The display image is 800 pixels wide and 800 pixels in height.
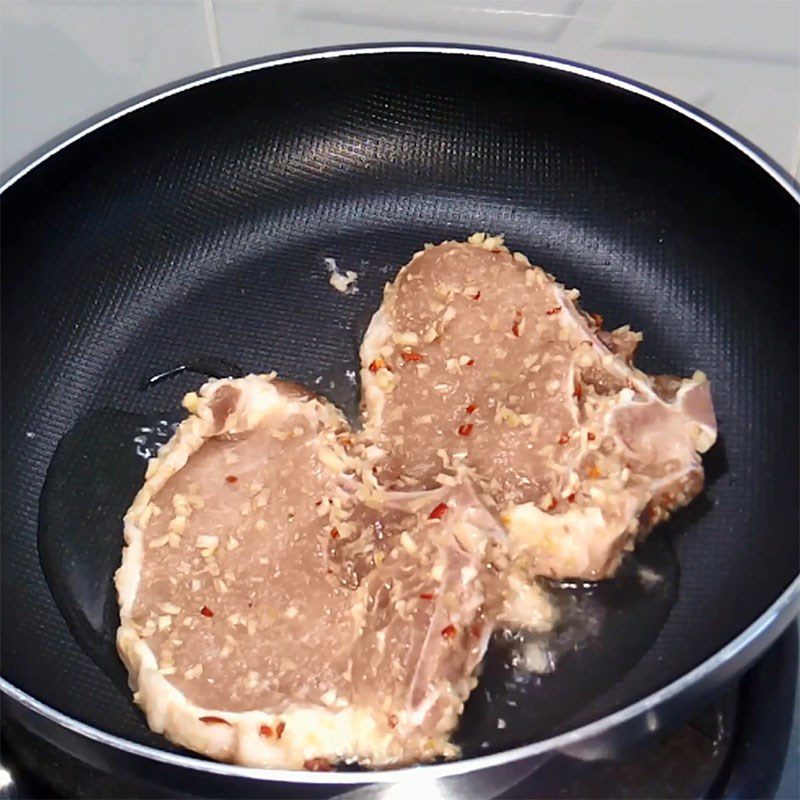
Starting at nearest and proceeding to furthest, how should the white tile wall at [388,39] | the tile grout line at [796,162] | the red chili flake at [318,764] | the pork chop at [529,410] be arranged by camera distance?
the red chili flake at [318,764], the pork chop at [529,410], the white tile wall at [388,39], the tile grout line at [796,162]

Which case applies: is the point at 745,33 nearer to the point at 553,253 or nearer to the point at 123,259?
the point at 553,253

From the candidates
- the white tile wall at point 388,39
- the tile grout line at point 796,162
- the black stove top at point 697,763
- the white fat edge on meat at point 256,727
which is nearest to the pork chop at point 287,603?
the white fat edge on meat at point 256,727

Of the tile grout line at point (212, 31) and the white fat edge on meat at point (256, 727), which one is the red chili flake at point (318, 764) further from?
the tile grout line at point (212, 31)

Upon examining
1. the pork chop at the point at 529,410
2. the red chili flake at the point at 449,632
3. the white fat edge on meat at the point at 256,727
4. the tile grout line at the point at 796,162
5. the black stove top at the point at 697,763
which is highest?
the tile grout line at the point at 796,162

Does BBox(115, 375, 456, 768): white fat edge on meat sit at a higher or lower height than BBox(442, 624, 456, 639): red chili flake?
lower

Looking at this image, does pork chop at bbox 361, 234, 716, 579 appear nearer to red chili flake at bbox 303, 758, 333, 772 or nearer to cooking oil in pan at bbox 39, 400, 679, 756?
cooking oil in pan at bbox 39, 400, 679, 756

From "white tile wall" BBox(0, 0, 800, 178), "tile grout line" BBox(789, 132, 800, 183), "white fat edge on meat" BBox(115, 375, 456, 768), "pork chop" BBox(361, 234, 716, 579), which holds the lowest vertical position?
"white fat edge on meat" BBox(115, 375, 456, 768)

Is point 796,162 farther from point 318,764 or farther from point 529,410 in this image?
point 318,764

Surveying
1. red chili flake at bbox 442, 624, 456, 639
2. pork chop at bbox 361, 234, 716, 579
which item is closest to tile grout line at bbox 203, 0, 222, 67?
pork chop at bbox 361, 234, 716, 579
